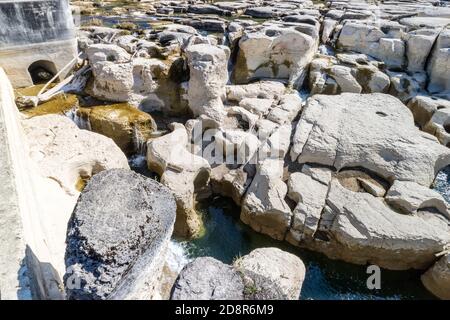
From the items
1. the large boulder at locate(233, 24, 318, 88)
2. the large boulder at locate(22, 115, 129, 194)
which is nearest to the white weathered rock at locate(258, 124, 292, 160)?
the large boulder at locate(22, 115, 129, 194)

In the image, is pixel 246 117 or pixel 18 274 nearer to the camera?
pixel 18 274

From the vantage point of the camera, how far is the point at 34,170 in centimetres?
834

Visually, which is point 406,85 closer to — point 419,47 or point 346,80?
point 419,47

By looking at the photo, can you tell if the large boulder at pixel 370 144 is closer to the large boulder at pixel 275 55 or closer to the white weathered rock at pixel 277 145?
the white weathered rock at pixel 277 145

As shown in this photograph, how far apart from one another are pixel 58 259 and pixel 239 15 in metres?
21.9

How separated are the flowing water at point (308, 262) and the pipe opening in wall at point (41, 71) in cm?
863

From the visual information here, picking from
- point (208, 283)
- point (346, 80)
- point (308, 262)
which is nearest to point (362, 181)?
point (308, 262)

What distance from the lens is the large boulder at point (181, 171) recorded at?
921cm

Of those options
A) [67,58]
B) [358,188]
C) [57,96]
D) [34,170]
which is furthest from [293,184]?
[67,58]

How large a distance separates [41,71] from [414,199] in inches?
581

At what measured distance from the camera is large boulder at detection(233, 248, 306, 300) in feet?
20.2

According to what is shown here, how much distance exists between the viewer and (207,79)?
11.7m

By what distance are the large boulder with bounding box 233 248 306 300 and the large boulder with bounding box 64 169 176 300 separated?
85.1 inches

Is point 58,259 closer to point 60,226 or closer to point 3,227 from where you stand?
point 60,226
